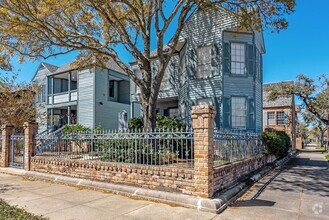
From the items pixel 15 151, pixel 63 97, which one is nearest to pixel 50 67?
pixel 63 97

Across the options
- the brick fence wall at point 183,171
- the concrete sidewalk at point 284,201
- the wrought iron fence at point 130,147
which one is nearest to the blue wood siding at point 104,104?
the wrought iron fence at point 130,147

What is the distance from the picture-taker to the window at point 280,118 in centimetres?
3039

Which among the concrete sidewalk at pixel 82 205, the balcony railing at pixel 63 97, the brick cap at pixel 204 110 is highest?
the balcony railing at pixel 63 97

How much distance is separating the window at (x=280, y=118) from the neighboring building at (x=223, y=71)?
16.6 metres

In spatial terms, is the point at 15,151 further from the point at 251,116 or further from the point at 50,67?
the point at 50,67

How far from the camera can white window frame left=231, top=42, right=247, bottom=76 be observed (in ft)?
47.9

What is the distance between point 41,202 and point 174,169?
3.39 metres

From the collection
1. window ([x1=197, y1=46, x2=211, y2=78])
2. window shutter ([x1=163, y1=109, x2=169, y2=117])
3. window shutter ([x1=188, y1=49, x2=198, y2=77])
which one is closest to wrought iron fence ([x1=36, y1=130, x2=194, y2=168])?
window ([x1=197, y1=46, x2=211, y2=78])

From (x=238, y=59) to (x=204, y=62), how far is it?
6.29ft

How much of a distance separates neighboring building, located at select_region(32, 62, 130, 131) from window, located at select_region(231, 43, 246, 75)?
10506mm

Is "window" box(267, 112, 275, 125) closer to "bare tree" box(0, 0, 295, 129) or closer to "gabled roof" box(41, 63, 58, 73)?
"bare tree" box(0, 0, 295, 129)

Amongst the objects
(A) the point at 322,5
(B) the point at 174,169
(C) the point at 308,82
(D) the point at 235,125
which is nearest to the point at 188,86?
(D) the point at 235,125

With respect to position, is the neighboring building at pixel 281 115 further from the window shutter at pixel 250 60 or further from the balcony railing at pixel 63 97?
the balcony railing at pixel 63 97

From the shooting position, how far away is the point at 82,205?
6117mm
